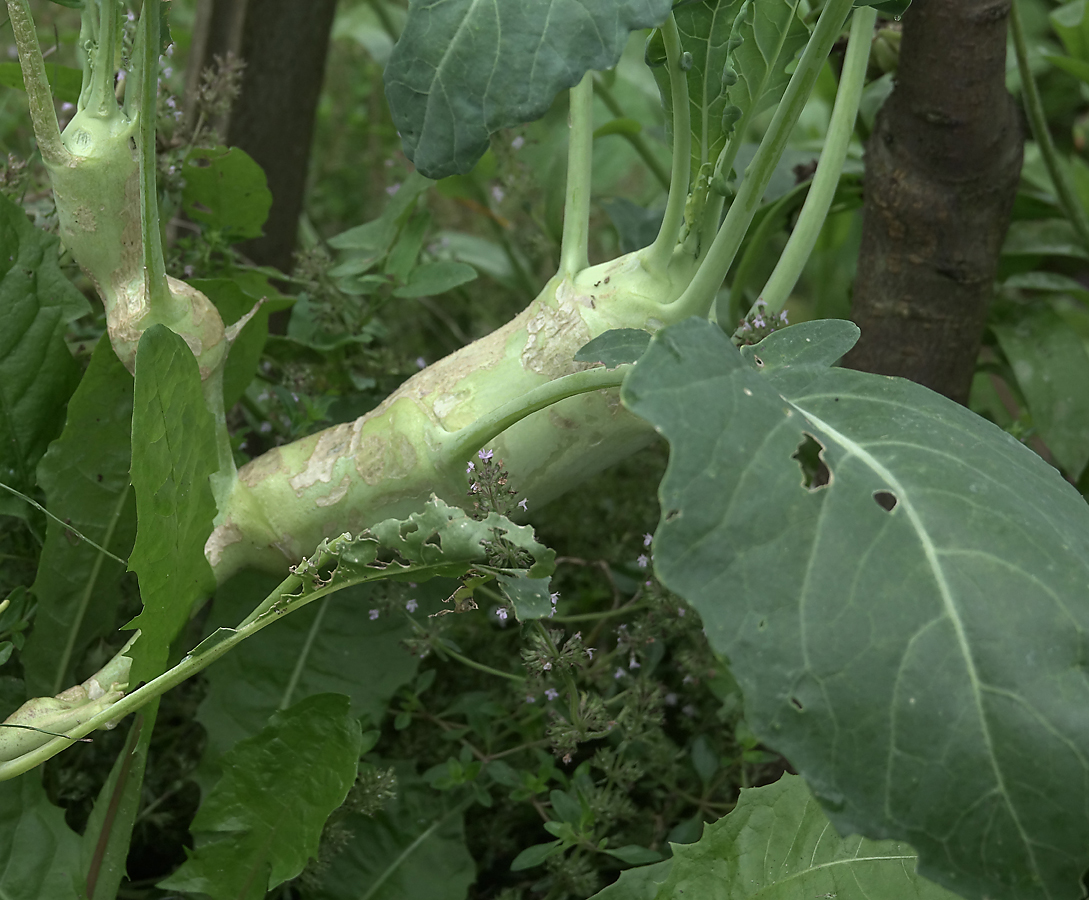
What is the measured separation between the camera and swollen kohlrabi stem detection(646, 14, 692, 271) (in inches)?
27.3

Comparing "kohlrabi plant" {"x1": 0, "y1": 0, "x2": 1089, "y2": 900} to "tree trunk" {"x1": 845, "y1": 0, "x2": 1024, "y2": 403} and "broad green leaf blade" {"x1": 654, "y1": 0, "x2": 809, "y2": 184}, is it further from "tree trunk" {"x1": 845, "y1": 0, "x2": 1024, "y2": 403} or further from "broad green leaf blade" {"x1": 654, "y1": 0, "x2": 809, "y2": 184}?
"tree trunk" {"x1": 845, "y1": 0, "x2": 1024, "y2": 403}

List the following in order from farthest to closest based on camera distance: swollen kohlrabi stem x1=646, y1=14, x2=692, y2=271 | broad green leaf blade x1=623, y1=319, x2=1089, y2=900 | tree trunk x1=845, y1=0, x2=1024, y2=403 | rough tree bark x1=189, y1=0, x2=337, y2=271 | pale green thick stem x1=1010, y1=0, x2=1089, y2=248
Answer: rough tree bark x1=189, y1=0, x2=337, y2=271, pale green thick stem x1=1010, y1=0, x2=1089, y2=248, tree trunk x1=845, y1=0, x2=1024, y2=403, swollen kohlrabi stem x1=646, y1=14, x2=692, y2=271, broad green leaf blade x1=623, y1=319, x2=1089, y2=900

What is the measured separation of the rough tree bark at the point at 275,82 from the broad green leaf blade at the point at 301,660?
0.57 m

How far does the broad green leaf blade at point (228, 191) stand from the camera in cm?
98

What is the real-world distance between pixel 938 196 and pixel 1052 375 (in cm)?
32

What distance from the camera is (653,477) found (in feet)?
4.17

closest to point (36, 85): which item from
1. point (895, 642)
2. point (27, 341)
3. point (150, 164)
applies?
point (150, 164)

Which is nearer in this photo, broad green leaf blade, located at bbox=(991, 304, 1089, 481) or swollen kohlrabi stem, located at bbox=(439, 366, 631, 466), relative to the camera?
swollen kohlrabi stem, located at bbox=(439, 366, 631, 466)

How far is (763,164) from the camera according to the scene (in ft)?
2.31

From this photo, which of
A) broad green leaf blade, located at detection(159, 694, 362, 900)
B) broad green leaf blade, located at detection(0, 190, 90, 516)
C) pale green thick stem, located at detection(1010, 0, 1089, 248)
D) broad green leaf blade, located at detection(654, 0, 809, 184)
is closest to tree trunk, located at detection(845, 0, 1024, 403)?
pale green thick stem, located at detection(1010, 0, 1089, 248)

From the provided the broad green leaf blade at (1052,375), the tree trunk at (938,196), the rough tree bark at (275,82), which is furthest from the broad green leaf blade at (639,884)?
the rough tree bark at (275,82)

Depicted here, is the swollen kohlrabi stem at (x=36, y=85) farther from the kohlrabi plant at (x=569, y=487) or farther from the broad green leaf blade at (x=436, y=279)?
the broad green leaf blade at (x=436, y=279)

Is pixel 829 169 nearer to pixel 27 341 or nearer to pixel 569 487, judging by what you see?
pixel 569 487

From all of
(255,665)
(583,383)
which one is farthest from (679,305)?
(255,665)
